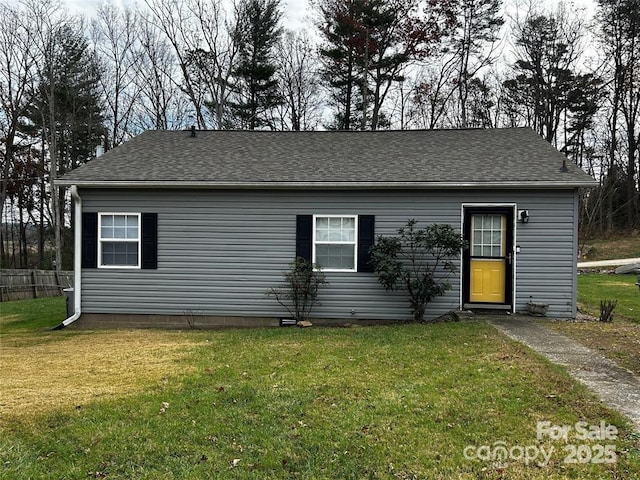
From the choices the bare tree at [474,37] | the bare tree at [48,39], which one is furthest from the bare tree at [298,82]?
the bare tree at [48,39]

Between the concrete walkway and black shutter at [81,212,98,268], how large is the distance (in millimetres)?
7758

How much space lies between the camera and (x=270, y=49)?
71.3ft

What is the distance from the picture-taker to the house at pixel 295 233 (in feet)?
28.1

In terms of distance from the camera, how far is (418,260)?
877 cm

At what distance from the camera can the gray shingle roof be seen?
8734mm

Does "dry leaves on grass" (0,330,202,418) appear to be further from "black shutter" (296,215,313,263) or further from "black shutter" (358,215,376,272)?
"black shutter" (358,215,376,272)

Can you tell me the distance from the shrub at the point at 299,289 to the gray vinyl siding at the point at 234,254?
0.16 m

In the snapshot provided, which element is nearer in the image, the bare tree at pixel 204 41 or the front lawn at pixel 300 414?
the front lawn at pixel 300 414

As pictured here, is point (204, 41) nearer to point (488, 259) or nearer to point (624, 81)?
point (488, 259)

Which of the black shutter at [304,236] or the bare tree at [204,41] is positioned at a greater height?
the bare tree at [204,41]

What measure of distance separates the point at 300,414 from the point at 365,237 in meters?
5.28

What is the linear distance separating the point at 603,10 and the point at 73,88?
27.9m

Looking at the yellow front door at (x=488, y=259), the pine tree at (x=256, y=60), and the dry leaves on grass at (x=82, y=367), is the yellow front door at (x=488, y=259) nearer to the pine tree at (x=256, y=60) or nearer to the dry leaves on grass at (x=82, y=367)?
the dry leaves on grass at (x=82, y=367)

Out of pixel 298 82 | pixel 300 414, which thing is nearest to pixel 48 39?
pixel 298 82
